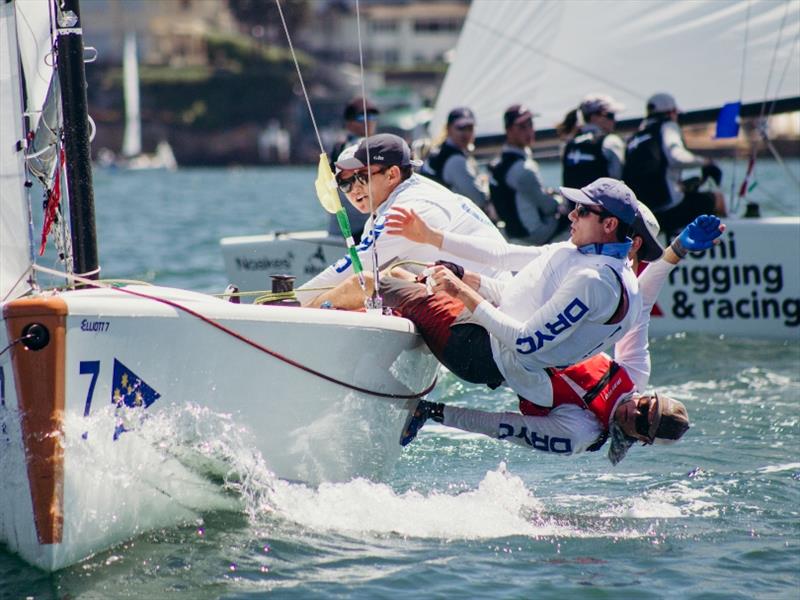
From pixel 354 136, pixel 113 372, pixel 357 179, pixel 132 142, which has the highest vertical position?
pixel 132 142

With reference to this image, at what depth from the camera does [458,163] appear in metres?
9.95

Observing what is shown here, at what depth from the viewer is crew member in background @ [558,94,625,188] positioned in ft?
31.0

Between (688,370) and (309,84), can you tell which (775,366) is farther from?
(309,84)

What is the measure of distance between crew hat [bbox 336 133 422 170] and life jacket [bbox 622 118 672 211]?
4383 mm

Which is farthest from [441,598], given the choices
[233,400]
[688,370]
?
[688,370]

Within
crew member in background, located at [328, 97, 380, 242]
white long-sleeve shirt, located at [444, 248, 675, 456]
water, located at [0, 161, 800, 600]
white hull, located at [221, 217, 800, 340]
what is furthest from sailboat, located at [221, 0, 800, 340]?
white long-sleeve shirt, located at [444, 248, 675, 456]

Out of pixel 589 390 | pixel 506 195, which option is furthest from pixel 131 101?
pixel 589 390

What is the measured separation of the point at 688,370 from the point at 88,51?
4.77m

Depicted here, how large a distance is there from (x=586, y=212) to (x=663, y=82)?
6222 millimetres

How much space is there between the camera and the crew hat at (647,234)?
16.5ft

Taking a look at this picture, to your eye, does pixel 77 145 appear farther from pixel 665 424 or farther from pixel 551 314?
pixel 665 424

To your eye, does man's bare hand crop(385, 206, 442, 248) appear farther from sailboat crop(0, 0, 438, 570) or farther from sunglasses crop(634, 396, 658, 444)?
sunglasses crop(634, 396, 658, 444)

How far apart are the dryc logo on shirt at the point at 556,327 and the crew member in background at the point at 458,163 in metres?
5.01

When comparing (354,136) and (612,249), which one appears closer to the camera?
(612,249)
